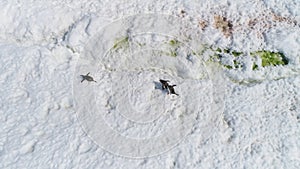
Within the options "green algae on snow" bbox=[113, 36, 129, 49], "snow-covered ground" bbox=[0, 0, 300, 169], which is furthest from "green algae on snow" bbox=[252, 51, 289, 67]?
"green algae on snow" bbox=[113, 36, 129, 49]

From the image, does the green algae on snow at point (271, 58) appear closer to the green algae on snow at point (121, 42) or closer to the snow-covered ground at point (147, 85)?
the snow-covered ground at point (147, 85)

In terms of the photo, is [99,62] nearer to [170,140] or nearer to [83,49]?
[83,49]

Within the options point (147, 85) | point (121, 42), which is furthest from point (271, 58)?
point (121, 42)

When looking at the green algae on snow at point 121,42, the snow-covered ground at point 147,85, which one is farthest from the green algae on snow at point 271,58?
the green algae on snow at point 121,42

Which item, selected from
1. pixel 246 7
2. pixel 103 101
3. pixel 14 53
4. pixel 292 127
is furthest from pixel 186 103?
pixel 14 53

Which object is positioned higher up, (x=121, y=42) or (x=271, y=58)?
(x=271, y=58)

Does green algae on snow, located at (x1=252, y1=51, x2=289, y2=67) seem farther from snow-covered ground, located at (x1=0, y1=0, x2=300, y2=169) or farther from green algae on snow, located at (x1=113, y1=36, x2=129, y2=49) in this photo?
green algae on snow, located at (x1=113, y1=36, x2=129, y2=49)

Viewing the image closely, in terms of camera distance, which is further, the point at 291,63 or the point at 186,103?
the point at 291,63

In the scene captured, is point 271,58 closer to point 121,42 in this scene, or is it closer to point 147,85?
point 147,85
